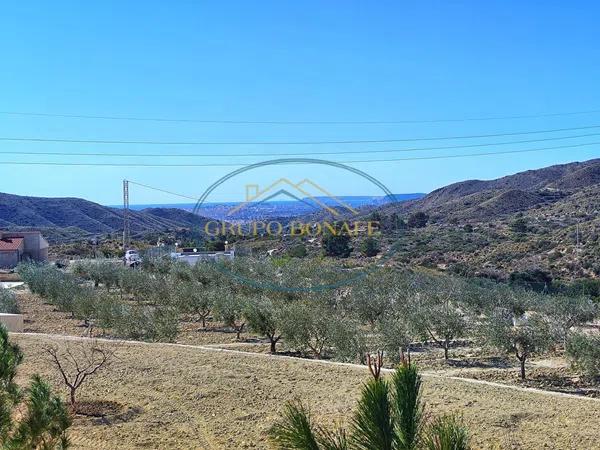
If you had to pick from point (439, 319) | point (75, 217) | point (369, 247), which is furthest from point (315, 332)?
point (75, 217)

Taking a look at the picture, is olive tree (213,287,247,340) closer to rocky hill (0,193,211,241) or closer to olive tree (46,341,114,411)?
olive tree (46,341,114,411)

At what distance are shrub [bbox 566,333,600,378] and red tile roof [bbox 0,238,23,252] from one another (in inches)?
1678

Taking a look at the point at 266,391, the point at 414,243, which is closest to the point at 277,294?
the point at 266,391

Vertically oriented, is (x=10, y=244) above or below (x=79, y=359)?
above

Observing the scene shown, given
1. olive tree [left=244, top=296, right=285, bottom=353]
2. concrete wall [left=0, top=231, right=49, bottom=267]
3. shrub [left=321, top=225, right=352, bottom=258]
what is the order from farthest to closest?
concrete wall [left=0, top=231, right=49, bottom=267] < shrub [left=321, top=225, right=352, bottom=258] < olive tree [left=244, top=296, right=285, bottom=353]

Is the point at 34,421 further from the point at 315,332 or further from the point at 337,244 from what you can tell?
the point at 337,244

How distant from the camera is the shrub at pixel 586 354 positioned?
554 inches

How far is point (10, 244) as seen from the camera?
1847 inches

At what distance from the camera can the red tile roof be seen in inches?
1831

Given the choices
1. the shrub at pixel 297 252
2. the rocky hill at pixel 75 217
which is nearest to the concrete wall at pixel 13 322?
the shrub at pixel 297 252

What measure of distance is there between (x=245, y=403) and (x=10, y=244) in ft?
140

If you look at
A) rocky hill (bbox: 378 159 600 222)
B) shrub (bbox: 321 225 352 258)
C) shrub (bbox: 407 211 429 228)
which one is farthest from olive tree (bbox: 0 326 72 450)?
shrub (bbox: 407 211 429 228)

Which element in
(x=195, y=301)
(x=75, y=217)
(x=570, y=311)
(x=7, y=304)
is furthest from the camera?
(x=75, y=217)

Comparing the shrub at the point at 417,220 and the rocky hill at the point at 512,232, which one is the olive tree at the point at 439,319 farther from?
the shrub at the point at 417,220
